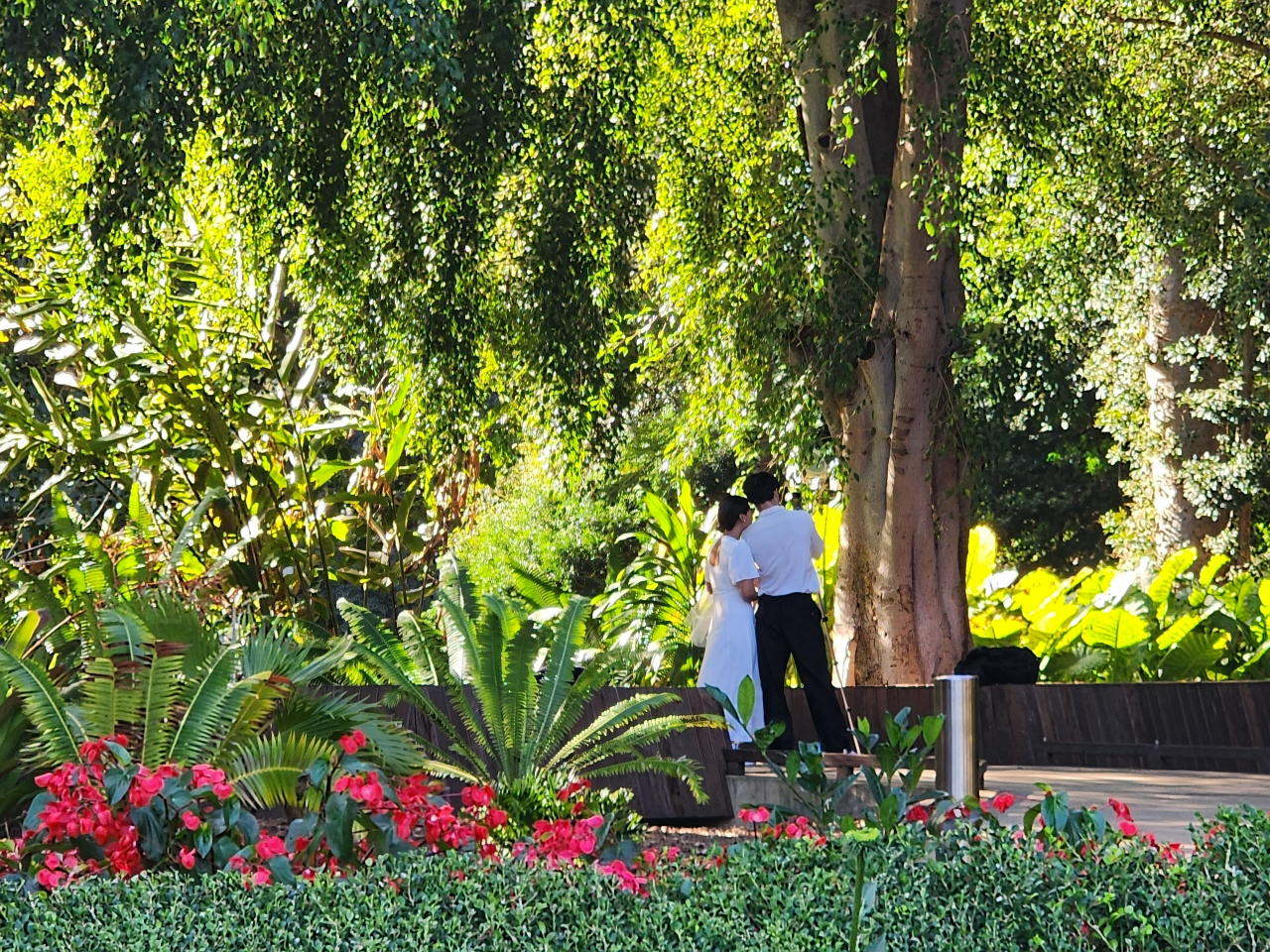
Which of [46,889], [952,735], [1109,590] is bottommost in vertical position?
[46,889]

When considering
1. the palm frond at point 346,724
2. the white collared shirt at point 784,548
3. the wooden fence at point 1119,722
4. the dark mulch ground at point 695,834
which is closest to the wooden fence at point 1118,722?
the wooden fence at point 1119,722

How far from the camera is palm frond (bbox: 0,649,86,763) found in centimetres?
556

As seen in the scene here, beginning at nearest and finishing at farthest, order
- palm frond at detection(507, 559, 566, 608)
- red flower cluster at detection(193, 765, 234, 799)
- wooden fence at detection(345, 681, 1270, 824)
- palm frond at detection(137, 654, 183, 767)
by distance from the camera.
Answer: red flower cluster at detection(193, 765, 234, 799)
palm frond at detection(137, 654, 183, 767)
wooden fence at detection(345, 681, 1270, 824)
palm frond at detection(507, 559, 566, 608)

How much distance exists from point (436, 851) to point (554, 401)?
678 centimetres

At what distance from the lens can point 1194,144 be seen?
37.1 ft

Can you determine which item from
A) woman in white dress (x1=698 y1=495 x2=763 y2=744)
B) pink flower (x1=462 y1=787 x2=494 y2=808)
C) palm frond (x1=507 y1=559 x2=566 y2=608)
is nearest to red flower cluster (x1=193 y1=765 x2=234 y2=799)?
pink flower (x1=462 y1=787 x2=494 y2=808)

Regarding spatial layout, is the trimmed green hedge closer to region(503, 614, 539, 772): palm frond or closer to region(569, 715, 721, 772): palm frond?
region(503, 614, 539, 772): palm frond

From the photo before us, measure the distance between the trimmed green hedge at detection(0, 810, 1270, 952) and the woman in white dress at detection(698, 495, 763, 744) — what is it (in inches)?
186

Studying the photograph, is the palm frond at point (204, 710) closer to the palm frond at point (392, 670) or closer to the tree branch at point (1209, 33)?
the palm frond at point (392, 670)

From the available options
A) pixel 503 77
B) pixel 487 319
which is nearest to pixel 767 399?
pixel 487 319

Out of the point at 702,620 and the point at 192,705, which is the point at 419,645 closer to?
the point at 702,620

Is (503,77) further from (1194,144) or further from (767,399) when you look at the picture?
(1194,144)

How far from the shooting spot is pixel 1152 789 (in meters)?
8.89

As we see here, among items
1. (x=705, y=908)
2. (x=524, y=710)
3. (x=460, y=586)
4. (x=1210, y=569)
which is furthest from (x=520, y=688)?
(x=1210, y=569)
